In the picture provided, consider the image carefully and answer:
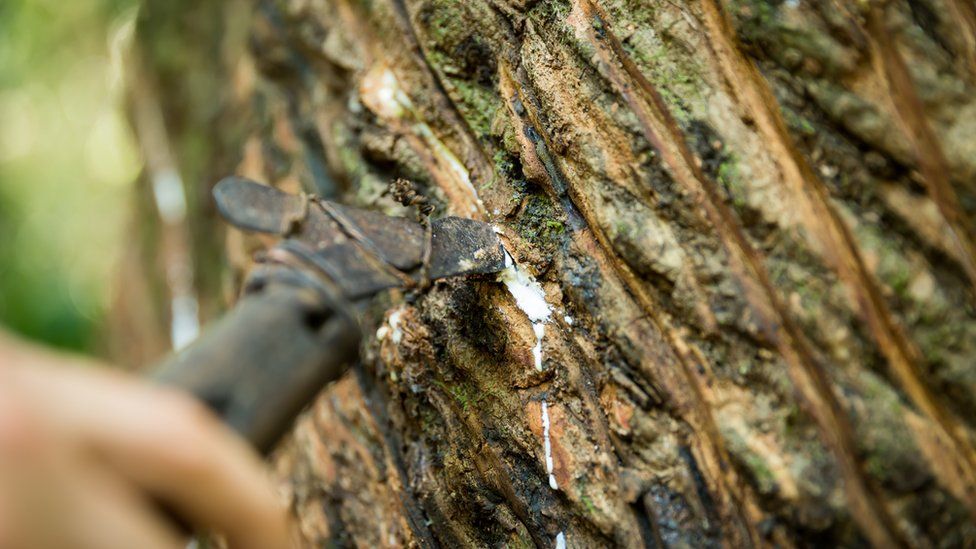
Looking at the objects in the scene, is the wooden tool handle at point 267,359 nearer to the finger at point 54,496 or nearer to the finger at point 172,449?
the finger at point 172,449

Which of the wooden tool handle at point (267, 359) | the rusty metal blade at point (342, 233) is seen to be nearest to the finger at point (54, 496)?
the wooden tool handle at point (267, 359)

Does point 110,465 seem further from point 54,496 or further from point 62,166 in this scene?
point 62,166

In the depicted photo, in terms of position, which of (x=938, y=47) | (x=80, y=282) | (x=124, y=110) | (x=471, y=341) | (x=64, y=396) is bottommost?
(x=80, y=282)

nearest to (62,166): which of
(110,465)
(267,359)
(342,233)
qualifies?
(342,233)

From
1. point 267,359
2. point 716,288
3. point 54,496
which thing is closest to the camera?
point 54,496

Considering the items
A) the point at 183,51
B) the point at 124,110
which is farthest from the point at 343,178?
the point at 124,110

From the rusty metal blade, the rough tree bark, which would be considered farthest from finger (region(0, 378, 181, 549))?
the rough tree bark

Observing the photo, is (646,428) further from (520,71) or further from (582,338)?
(520,71)
